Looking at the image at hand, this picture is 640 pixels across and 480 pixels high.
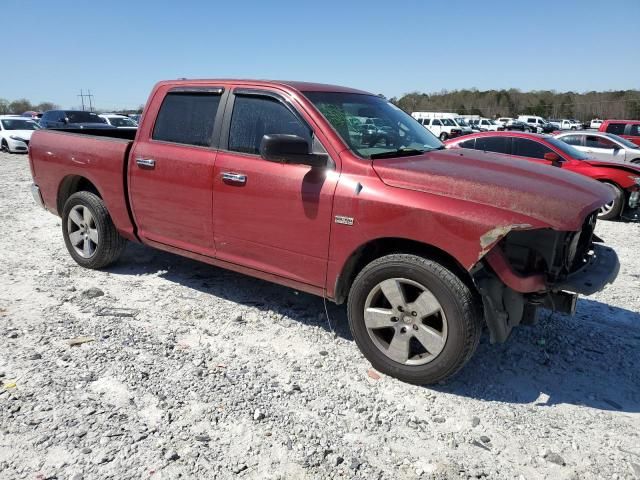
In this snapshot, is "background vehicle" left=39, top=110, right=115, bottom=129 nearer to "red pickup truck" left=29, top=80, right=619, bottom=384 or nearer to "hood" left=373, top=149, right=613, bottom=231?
"red pickup truck" left=29, top=80, right=619, bottom=384

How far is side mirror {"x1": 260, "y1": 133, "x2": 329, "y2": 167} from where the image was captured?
10.9ft

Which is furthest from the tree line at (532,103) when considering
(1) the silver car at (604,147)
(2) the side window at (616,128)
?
(1) the silver car at (604,147)

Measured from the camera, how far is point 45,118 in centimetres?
2247

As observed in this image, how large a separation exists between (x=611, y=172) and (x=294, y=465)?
354 inches

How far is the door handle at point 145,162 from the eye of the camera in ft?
14.6

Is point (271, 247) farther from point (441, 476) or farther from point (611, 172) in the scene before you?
point (611, 172)

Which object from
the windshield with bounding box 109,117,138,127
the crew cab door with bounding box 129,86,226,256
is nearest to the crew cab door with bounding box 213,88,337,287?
the crew cab door with bounding box 129,86,226,256

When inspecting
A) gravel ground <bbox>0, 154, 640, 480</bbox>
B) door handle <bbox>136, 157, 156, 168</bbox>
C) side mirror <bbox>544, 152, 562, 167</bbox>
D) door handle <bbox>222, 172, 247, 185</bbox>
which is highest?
door handle <bbox>136, 157, 156, 168</bbox>

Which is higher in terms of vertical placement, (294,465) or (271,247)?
(271,247)

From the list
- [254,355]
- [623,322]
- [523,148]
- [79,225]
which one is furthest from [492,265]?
[523,148]

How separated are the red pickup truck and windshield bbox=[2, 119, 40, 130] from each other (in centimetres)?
1936

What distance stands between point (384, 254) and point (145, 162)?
2367 millimetres

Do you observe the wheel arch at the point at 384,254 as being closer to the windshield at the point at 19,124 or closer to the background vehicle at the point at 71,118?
the background vehicle at the point at 71,118

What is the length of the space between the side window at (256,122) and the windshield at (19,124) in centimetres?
2028
